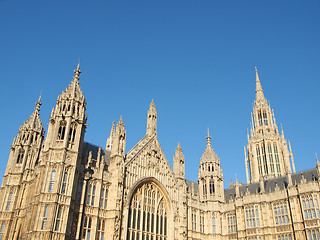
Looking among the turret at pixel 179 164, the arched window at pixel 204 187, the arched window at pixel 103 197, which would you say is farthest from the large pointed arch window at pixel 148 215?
the arched window at pixel 204 187

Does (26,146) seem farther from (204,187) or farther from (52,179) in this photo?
(204,187)

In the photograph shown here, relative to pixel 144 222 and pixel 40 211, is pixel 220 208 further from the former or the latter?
pixel 40 211

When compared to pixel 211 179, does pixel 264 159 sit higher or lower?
higher

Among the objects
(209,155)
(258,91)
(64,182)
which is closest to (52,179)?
(64,182)

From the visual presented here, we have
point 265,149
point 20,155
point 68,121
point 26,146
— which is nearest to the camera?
point 68,121

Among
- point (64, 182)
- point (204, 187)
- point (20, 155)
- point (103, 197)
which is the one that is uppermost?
point (20, 155)

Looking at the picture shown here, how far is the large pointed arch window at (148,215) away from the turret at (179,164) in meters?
5.58

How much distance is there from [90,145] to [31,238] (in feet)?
57.5

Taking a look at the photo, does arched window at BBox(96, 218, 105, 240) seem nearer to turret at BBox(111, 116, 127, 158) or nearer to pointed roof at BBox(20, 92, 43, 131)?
turret at BBox(111, 116, 127, 158)

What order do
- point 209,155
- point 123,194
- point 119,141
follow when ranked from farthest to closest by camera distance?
point 209,155
point 119,141
point 123,194

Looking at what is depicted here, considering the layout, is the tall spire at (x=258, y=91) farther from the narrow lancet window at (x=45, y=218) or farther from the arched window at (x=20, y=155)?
the narrow lancet window at (x=45, y=218)

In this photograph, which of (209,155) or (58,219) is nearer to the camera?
(58,219)

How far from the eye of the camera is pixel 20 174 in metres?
47.4

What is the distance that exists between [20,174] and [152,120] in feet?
72.6
